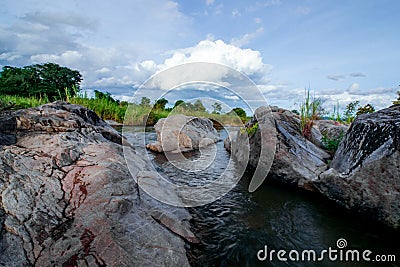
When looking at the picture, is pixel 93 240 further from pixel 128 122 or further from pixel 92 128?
pixel 128 122

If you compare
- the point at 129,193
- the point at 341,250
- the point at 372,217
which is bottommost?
the point at 341,250

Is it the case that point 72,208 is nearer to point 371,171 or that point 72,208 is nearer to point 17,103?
point 371,171

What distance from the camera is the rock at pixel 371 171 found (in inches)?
142

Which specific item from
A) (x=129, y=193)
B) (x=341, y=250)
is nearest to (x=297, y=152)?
(x=341, y=250)

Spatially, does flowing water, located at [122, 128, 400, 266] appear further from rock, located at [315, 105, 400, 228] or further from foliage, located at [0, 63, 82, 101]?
foliage, located at [0, 63, 82, 101]

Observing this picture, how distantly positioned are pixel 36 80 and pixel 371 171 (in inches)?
1566

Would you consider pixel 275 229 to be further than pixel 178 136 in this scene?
No

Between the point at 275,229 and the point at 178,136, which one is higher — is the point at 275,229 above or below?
below

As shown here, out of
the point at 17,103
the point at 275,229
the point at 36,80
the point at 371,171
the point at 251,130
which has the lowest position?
the point at 275,229

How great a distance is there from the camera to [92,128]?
15.5ft

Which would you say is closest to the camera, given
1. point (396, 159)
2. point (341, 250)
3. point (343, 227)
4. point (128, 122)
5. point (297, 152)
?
point (341, 250)

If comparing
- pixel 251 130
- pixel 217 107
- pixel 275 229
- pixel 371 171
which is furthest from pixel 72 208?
pixel 251 130

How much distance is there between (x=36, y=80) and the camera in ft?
105

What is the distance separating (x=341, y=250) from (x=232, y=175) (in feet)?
12.3
